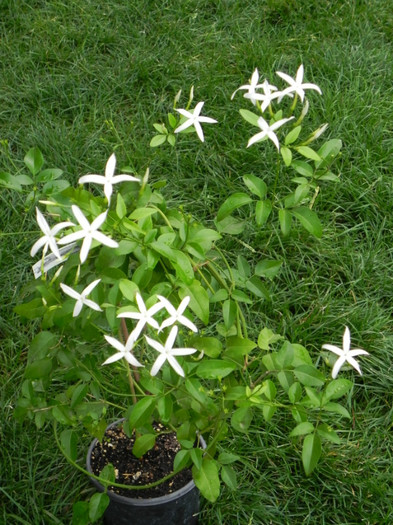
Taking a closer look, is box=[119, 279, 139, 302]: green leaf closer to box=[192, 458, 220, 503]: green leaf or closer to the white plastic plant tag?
the white plastic plant tag

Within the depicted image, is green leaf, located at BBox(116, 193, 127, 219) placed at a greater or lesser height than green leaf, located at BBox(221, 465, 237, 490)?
greater

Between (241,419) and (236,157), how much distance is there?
1469 mm

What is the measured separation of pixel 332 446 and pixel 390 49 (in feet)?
6.01

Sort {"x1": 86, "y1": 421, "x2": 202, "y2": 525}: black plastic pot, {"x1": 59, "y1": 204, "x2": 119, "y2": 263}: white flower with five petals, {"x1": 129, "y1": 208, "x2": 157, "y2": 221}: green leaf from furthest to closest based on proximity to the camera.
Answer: {"x1": 86, "y1": 421, "x2": 202, "y2": 525}: black plastic pot < {"x1": 129, "y1": 208, "x2": 157, "y2": 221}: green leaf < {"x1": 59, "y1": 204, "x2": 119, "y2": 263}: white flower with five petals

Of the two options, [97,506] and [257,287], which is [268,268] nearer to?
[257,287]

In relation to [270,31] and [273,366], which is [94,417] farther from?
[270,31]

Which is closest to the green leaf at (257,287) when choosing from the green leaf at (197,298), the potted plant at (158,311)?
the potted plant at (158,311)

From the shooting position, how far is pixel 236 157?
8.93ft

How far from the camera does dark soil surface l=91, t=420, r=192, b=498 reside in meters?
1.74

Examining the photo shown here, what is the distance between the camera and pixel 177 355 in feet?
4.33

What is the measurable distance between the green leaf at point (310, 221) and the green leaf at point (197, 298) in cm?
25

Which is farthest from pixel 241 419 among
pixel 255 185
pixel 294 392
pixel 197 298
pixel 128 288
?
pixel 255 185

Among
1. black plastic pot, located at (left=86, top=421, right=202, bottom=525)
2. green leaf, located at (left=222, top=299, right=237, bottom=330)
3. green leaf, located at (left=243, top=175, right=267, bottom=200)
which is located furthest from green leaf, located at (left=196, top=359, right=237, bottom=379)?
black plastic pot, located at (left=86, top=421, right=202, bottom=525)

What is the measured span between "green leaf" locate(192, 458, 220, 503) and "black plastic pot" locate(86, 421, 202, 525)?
0.27 m
